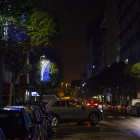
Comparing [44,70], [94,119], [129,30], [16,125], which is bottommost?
[94,119]

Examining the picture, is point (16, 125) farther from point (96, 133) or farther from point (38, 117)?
point (96, 133)

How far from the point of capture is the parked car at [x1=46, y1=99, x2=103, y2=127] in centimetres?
1983

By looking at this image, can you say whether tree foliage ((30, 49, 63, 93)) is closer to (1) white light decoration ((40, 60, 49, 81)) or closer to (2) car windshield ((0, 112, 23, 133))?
(1) white light decoration ((40, 60, 49, 81))

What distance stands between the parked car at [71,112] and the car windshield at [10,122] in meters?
12.3

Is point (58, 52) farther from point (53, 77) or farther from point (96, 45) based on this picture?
point (96, 45)

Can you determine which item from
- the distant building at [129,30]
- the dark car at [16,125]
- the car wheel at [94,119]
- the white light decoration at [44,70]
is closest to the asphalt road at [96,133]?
the car wheel at [94,119]

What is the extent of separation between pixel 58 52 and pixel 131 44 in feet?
68.1

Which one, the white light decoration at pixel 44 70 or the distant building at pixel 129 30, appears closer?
the white light decoration at pixel 44 70

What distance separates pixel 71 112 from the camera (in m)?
19.9

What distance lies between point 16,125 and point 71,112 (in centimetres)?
1281

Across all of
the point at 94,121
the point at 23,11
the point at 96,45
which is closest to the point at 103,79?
the point at 94,121

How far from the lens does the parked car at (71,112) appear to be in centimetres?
1983

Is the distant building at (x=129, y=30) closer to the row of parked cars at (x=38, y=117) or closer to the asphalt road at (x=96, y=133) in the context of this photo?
the row of parked cars at (x=38, y=117)

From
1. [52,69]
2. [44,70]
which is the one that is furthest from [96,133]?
[52,69]
